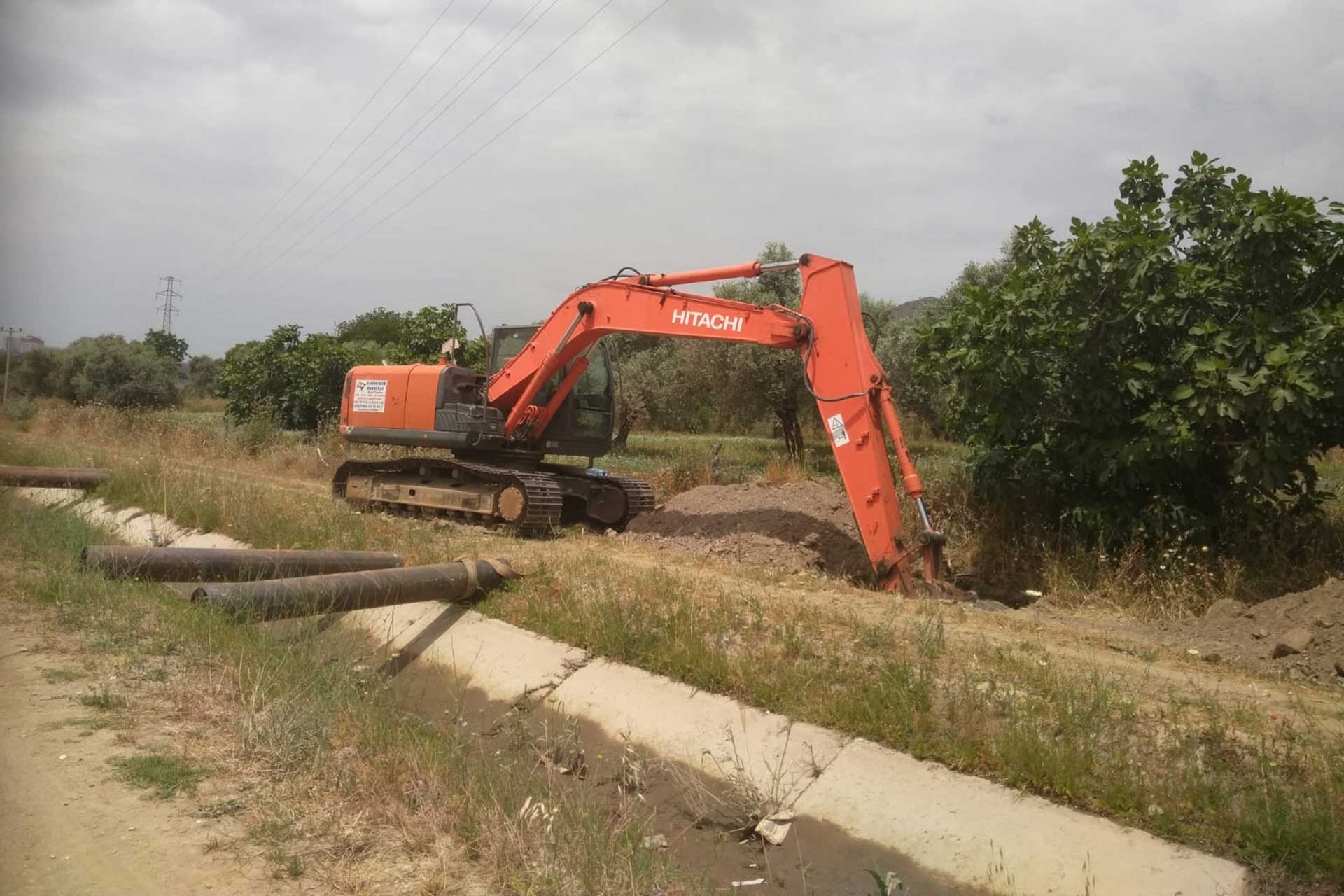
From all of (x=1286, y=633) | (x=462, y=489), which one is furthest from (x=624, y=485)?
(x=1286, y=633)

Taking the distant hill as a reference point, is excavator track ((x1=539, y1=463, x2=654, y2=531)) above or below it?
below

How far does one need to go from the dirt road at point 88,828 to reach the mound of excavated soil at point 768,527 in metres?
6.72

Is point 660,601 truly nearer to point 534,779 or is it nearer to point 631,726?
point 631,726

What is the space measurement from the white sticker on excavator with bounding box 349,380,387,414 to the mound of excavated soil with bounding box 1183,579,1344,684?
9.87 m

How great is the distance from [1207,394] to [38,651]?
363 inches

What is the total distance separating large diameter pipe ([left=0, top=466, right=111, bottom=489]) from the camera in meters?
13.4

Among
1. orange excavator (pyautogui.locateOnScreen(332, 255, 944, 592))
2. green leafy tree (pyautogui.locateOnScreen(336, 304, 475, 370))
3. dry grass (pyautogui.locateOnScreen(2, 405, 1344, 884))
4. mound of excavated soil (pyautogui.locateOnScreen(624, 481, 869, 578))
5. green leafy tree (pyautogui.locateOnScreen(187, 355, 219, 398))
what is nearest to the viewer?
dry grass (pyautogui.locateOnScreen(2, 405, 1344, 884))

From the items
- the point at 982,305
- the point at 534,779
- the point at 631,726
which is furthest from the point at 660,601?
the point at 982,305

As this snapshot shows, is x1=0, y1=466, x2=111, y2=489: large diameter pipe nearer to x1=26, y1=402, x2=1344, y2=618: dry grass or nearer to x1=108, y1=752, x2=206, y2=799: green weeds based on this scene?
x1=26, y1=402, x2=1344, y2=618: dry grass

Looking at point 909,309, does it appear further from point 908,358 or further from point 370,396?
point 370,396

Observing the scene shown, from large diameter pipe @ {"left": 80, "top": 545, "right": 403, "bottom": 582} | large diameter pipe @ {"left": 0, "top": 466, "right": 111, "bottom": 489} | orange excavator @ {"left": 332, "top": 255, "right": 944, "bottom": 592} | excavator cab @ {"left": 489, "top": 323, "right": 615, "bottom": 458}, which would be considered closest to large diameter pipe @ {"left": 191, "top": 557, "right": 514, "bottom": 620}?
large diameter pipe @ {"left": 80, "top": 545, "right": 403, "bottom": 582}

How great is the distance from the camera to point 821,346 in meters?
9.73

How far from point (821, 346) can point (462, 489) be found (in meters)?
5.19

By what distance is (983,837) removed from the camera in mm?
4570
